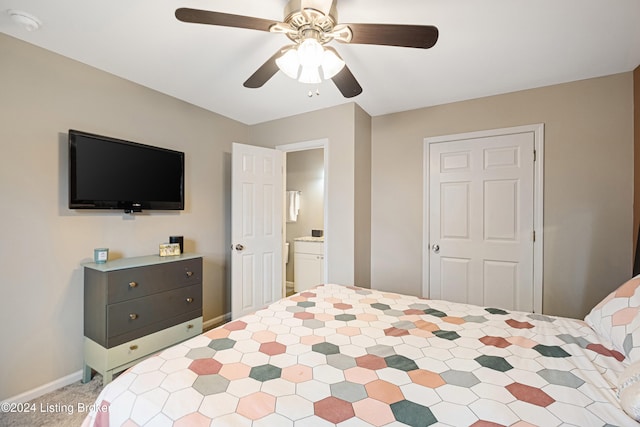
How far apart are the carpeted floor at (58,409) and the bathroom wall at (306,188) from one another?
2.99 metres

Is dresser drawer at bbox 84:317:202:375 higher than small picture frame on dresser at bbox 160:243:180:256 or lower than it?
lower

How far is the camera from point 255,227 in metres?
3.21

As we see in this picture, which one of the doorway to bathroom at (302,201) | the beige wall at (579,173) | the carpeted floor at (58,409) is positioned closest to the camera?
the carpeted floor at (58,409)

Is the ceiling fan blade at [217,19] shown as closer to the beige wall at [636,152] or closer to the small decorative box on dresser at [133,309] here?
the small decorative box on dresser at [133,309]

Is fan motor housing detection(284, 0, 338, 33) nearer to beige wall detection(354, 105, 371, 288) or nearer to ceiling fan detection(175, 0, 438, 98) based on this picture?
ceiling fan detection(175, 0, 438, 98)

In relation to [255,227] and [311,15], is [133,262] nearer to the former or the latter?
[255,227]

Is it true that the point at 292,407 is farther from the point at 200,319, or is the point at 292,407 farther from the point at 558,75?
the point at 558,75

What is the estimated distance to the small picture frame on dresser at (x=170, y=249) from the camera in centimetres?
257

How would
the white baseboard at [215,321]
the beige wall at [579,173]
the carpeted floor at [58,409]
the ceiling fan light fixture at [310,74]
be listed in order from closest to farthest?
1. the ceiling fan light fixture at [310,74]
2. the carpeted floor at [58,409]
3. the beige wall at [579,173]
4. the white baseboard at [215,321]

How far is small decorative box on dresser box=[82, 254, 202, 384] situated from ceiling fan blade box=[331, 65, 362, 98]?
6.20 feet

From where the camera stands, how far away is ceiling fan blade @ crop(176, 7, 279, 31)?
4.17ft

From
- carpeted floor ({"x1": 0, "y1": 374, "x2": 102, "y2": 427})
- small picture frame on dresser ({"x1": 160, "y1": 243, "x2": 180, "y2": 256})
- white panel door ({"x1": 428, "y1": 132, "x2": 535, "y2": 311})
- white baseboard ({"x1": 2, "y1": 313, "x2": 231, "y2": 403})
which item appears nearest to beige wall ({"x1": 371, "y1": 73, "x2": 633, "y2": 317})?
white panel door ({"x1": 428, "y1": 132, "x2": 535, "y2": 311})

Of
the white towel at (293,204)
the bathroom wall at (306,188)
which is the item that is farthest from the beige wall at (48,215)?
the bathroom wall at (306,188)

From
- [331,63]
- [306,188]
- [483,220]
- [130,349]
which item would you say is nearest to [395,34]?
[331,63]
